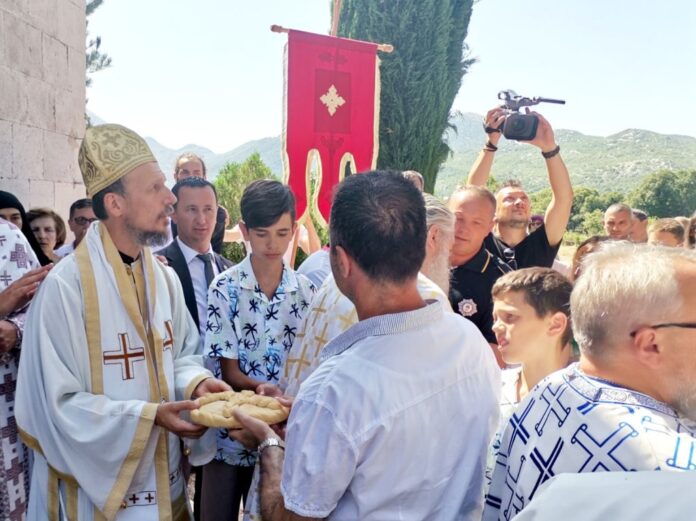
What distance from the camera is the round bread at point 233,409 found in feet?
6.61

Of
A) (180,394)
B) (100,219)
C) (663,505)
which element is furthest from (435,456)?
(100,219)

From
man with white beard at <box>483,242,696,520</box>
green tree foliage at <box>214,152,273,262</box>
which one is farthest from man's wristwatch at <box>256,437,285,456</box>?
green tree foliage at <box>214,152,273,262</box>

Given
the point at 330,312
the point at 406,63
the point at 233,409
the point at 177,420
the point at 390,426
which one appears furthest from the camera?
the point at 406,63

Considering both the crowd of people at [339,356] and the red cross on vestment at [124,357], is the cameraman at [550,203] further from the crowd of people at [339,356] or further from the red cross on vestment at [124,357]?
the red cross on vestment at [124,357]

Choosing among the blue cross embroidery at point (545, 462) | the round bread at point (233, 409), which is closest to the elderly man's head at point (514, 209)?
the round bread at point (233, 409)

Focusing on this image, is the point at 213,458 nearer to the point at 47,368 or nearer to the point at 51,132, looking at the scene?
the point at 47,368

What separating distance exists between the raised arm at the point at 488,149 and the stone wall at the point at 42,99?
138 inches

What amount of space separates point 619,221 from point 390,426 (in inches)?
218

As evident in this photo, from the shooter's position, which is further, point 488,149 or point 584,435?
point 488,149

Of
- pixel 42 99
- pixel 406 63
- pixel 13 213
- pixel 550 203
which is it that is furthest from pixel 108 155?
pixel 406 63

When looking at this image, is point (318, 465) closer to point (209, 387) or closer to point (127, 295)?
point (209, 387)

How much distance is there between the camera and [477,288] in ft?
11.9

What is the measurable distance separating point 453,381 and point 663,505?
0.87 metres

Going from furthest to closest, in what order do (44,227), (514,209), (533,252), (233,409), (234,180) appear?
(234,180) → (514,209) → (44,227) → (533,252) → (233,409)
